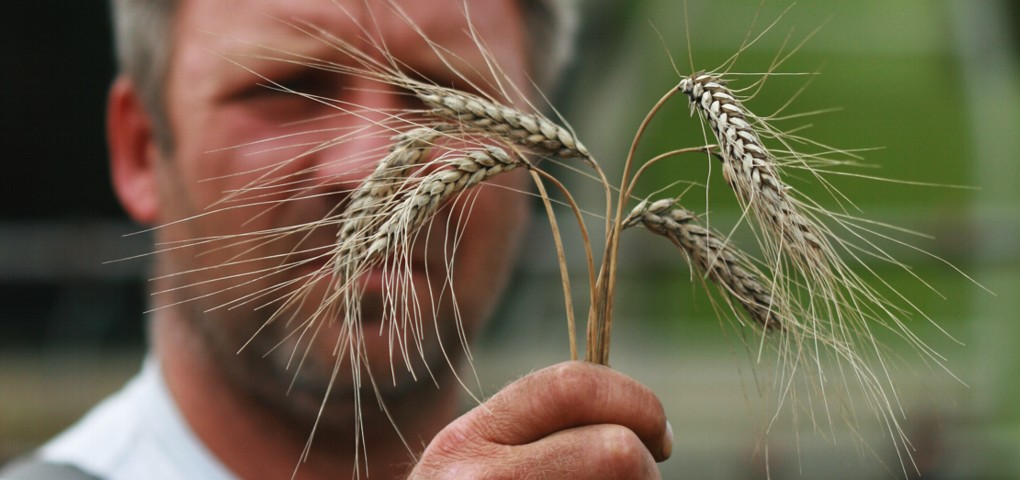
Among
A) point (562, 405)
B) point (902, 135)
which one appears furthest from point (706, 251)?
point (902, 135)

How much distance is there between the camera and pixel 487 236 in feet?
5.00

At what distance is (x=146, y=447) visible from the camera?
158 centimetres

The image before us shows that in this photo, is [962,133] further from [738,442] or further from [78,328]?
[78,328]

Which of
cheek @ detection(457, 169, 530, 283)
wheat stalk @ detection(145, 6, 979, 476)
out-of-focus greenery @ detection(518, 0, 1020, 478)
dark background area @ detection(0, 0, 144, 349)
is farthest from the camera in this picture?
out-of-focus greenery @ detection(518, 0, 1020, 478)

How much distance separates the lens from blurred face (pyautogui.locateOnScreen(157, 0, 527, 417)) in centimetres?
137

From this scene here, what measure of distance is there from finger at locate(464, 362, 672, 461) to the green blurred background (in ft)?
8.66

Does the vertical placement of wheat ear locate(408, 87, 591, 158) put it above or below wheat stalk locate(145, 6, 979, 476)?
above

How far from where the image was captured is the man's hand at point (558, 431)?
96 cm

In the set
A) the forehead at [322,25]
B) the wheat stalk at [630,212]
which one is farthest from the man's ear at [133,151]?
the wheat stalk at [630,212]

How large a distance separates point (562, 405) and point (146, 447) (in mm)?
917

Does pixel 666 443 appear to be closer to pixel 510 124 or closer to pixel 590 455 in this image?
pixel 590 455

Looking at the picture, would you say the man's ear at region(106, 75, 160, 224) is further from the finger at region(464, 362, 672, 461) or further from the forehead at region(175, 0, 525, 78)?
the finger at region(464, 362, 672, 461)

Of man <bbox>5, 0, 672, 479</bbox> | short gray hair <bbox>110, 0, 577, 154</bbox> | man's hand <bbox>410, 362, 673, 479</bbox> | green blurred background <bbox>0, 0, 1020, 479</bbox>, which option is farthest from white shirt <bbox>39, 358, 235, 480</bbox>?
green blurred background <bbox>0, 0, 1020, 479</bbox>

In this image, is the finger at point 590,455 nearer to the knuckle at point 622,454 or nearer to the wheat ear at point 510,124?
the knuckle at point 622,454
